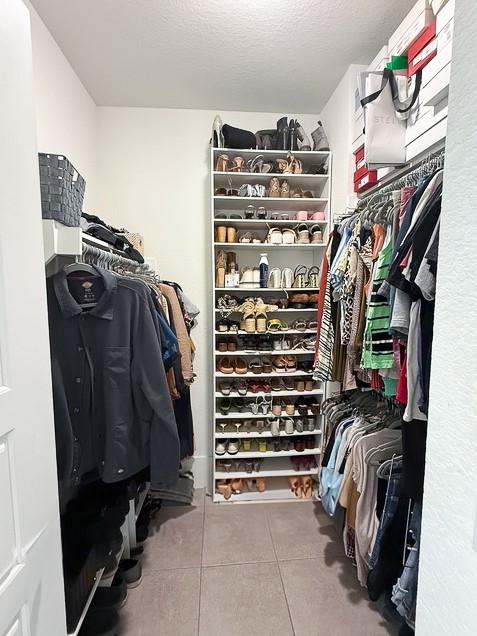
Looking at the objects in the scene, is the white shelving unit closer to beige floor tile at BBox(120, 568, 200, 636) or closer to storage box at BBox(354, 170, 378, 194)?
storage box at BBox(354, 170, 378, 194)

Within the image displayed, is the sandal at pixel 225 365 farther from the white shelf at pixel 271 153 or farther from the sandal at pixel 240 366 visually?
the white shelf at pixel 271 153

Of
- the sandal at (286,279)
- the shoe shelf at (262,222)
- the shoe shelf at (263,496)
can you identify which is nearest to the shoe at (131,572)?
the shoe shelf at (263,496)

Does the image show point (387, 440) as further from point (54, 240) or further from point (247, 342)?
point (54, 240)

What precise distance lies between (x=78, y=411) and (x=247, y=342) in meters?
1.21

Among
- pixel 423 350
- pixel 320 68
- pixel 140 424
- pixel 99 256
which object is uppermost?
pixel 320 68

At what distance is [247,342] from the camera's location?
217 cm

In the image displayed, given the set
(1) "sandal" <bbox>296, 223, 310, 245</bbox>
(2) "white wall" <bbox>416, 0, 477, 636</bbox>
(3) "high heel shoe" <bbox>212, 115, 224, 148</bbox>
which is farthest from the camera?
(1) "sandal" <bbox>296, 223, 310, 245</bbox>

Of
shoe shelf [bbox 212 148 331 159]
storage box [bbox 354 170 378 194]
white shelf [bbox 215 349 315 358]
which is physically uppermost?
shoe shelf [bbox 212 148 331 159]

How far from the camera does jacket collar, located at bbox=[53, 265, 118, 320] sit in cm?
110

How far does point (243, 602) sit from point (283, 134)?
2.58 meters

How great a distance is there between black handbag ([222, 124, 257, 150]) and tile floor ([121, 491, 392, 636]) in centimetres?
238

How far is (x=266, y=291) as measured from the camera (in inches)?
88.4

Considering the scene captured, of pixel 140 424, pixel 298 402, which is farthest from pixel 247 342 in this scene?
pixel 140 424

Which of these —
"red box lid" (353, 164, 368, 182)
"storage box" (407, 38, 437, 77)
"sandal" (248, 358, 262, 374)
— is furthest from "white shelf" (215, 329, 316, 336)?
"storage box" (407, 38, 437, 77)
